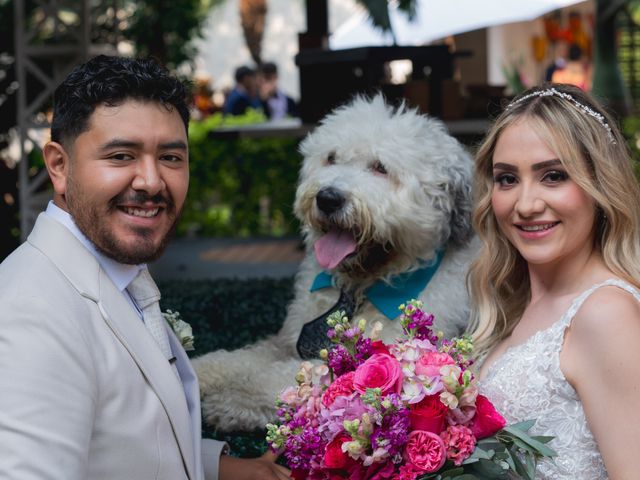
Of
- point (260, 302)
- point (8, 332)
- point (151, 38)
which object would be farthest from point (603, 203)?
point (151, 38)

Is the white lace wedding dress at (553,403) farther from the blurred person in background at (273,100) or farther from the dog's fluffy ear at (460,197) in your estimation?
the blurred person in background at (273,100)

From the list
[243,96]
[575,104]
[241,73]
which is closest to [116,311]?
[575,104]

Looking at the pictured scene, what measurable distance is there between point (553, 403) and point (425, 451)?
537 millimetres

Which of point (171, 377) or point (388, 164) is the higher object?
point (388, 164)

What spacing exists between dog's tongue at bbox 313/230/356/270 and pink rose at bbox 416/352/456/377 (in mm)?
1325

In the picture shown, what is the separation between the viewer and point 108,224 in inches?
88.9

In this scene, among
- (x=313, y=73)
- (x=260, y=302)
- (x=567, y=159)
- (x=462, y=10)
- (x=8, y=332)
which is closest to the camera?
(x=8, y=332)

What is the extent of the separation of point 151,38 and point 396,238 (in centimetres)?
1049

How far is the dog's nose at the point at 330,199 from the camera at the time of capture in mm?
3680

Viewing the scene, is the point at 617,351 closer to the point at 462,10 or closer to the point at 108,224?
the point at 108,224

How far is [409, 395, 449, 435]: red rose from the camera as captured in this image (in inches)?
91.6

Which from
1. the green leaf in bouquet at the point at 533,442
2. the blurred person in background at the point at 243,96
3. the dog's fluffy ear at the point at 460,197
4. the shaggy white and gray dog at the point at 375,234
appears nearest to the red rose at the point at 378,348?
the green leaf in bouquet at the point at 533,442

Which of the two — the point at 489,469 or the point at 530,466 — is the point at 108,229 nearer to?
the point at 489,469

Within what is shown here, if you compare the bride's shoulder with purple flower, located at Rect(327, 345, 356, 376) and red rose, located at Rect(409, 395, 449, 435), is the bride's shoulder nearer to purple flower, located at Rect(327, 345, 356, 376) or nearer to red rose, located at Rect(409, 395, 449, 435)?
red rose, located at Rect(409, 395, 449, 435)
